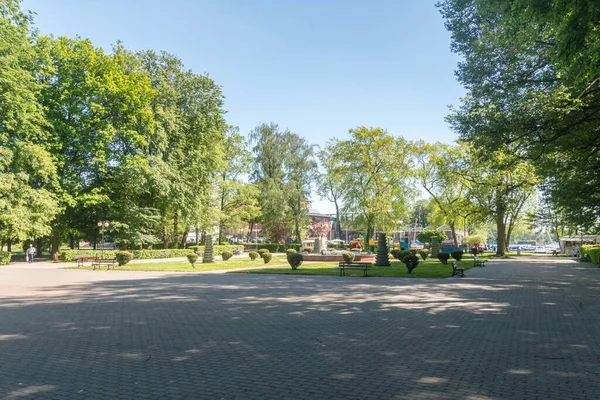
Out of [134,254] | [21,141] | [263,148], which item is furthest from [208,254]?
[263,148]

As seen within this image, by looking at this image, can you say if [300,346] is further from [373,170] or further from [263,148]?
[263,148]

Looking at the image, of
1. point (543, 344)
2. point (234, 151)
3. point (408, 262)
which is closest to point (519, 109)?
point (408, 262)

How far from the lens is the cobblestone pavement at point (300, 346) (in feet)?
16.4

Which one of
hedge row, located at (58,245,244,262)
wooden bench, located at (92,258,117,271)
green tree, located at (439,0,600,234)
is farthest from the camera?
hedge row, located at (58,245,244,262)

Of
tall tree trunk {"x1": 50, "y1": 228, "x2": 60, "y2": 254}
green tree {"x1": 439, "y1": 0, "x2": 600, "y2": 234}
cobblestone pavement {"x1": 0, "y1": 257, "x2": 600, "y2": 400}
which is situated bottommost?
cobblestone pavement {"x1": 0, "y1": 257, "x2": 600, "y2": 400}

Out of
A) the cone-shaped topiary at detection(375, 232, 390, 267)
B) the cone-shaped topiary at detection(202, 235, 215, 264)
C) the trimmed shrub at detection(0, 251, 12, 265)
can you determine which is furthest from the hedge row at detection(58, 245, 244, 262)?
the cone-shaped topiary at detection(375, 232, 390, 267)

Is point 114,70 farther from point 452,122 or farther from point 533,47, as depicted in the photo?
point 533,47

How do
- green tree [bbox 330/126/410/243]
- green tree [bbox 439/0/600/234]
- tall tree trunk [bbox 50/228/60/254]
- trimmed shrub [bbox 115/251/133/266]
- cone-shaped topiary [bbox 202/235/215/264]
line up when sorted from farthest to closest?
1. green tree [bbox 330/126/410/243]
2. tall tree trunk [bbox 50/228/60/254]
3. cone-shaped topiary [bbox 202/235/215/264]
4. trimmed shrub [bbox 115/251/133/266]
5. green tree [bbox 439/0/600/234]

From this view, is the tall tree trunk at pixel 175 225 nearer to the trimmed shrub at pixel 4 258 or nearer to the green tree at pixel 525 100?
the trimmed shrub at pixel 4 258

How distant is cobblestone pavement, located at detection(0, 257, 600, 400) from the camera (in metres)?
5.00

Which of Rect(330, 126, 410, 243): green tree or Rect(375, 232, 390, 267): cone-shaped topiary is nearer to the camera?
Rect(375, 232, 390, 267): cone-shaped topiary

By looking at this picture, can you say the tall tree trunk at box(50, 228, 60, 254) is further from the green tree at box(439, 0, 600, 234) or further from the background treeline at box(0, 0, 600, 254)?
the green tree at box(439, 0, 600, 234)

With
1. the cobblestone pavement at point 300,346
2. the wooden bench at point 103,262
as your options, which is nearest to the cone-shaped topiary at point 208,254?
the wooden bench at point 103,262

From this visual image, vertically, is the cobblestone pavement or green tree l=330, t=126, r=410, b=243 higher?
green tree l=330, t=126, r=410, b=243
